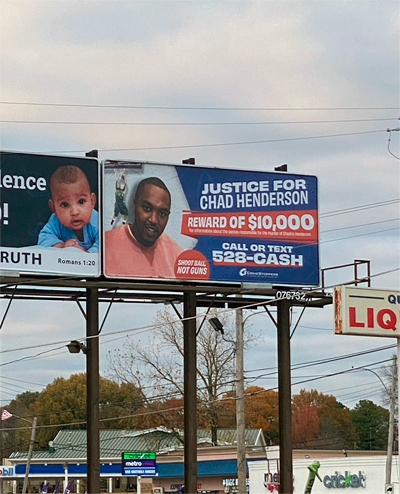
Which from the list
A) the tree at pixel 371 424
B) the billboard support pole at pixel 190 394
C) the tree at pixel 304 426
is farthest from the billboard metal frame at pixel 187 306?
the tree at pixel 371 424

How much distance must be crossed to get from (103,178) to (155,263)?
2.66 meters

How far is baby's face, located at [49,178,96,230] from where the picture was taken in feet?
83.8

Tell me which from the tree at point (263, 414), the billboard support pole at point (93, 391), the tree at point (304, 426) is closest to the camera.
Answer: the billboard support pole at point (93, 391)

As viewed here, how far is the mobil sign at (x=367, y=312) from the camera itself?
786 inches

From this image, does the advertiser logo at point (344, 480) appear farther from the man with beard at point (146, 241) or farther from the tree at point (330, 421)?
the tree at point (330, 421)

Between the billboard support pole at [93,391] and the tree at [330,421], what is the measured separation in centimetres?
8253

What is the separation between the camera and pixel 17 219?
24.8 meters

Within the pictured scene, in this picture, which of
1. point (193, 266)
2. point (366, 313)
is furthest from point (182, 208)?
point (366, 313)

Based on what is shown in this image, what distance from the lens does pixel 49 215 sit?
25406 millimetres

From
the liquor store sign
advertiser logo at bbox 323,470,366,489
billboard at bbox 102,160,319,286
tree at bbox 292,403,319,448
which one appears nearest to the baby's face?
billboard at bbox 102,160,319,286

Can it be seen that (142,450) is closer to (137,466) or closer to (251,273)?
(137,466)

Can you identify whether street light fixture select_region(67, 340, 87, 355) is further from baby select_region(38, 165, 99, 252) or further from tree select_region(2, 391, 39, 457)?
tree select_region(2, 391, 39, 457)

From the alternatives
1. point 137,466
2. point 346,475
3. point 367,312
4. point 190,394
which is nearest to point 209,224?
point 190,394

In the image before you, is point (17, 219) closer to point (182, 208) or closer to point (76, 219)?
point (76, 219)
